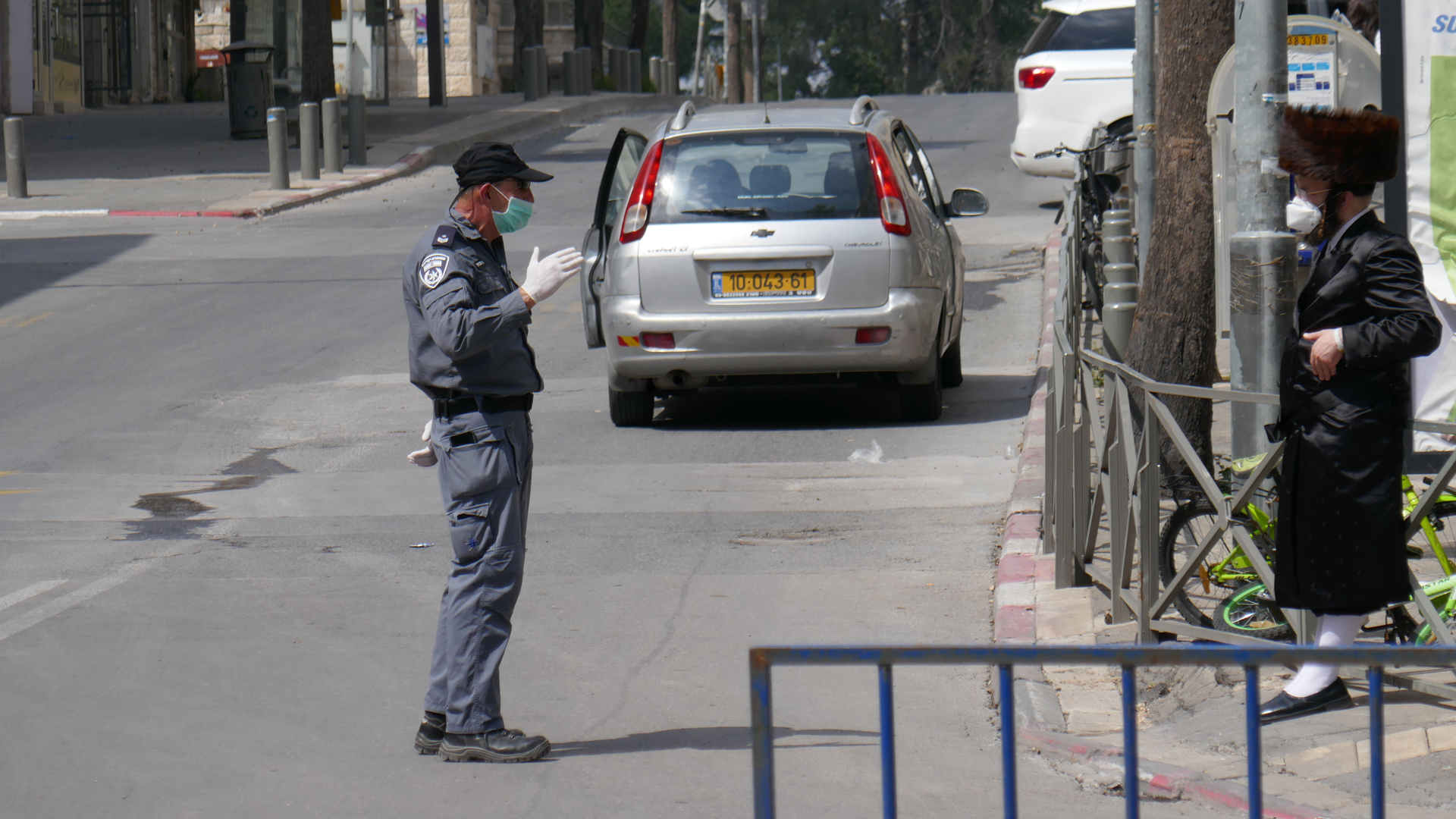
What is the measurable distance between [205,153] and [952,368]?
61.3ft

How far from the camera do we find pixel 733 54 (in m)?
49.5

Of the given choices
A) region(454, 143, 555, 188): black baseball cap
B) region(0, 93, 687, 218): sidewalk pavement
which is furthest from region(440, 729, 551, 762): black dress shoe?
region(0, 93, 687, 218): sidewalk pavement

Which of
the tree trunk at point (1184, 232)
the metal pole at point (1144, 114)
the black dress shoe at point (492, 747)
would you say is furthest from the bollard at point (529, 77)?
the black dress shoe at point (492, 747)

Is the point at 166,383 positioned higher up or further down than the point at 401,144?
further down

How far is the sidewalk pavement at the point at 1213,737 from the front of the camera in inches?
168

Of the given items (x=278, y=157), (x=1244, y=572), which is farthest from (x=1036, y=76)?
(x=1244, y=572)

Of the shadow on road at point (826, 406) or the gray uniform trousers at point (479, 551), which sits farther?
the shadow on road at point (826, 406)

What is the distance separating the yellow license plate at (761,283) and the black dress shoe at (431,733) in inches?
200

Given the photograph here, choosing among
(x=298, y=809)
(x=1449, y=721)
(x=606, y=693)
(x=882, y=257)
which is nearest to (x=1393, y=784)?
(x=1449, y=721)

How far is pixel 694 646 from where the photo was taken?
236 inches

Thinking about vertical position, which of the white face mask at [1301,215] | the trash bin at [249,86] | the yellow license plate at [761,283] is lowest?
the yellow license plate at [761,283]

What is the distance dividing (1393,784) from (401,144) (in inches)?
995

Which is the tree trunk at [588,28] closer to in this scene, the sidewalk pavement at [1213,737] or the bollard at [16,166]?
the bollard at [16,166]

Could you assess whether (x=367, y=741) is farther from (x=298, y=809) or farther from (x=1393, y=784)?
(x=1393, y=784)
